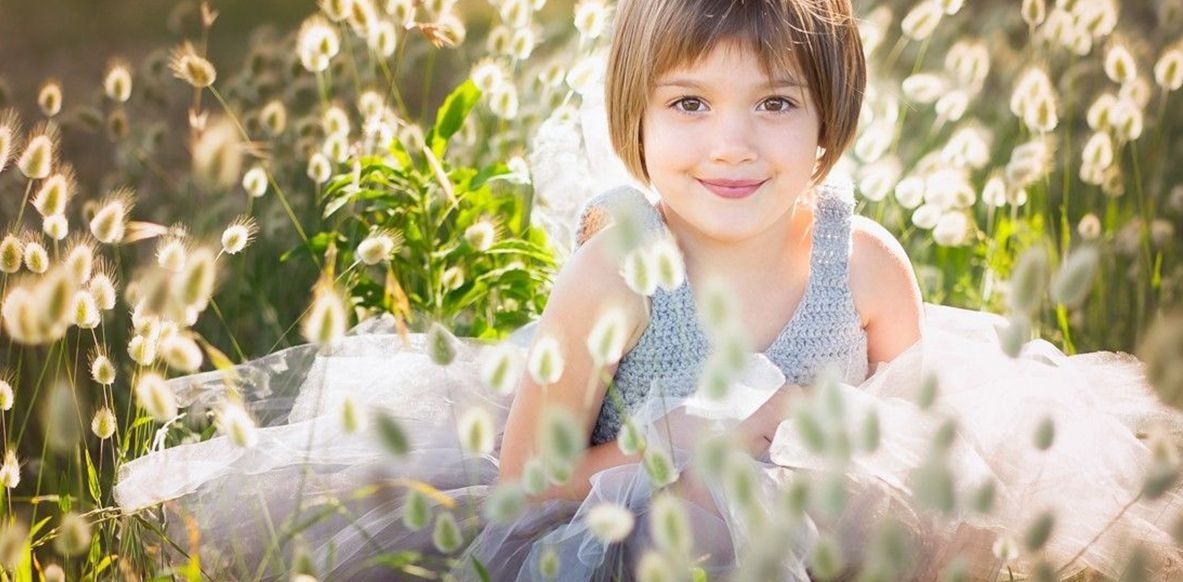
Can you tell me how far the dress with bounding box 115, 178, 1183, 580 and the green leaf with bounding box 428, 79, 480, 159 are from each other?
33 centimetres

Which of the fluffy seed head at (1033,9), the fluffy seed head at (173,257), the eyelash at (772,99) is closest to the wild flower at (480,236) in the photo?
the eyelash at (772,99)

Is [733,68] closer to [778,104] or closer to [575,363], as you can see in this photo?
[778,104]

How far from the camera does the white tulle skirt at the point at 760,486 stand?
1.41 m

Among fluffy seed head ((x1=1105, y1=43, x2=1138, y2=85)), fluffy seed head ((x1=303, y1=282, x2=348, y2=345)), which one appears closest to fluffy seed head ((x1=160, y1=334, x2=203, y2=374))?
fluffy seed head ((x1=303, y1=282, x2=348, y2=345))

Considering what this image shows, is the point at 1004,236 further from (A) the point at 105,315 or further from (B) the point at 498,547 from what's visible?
(A) the point at 105,315

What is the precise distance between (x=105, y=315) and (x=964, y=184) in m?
1.45

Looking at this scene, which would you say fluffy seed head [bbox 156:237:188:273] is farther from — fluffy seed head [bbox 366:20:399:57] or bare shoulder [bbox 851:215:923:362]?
bare shoulder [bbox 851:215:923:362]

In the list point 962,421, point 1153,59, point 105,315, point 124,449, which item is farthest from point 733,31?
point 1153,59

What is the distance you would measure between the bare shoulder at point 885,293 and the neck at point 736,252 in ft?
0.27

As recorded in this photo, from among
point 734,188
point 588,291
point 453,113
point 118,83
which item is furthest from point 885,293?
point 118,83

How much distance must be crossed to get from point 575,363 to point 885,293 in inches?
18.0

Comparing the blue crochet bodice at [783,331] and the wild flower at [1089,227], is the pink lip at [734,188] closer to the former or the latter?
the blue crochet bodice at [783,331]

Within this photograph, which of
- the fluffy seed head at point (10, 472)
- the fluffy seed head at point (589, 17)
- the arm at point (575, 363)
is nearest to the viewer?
the fluffy seed head at point (10, 472)

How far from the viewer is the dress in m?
1.43
